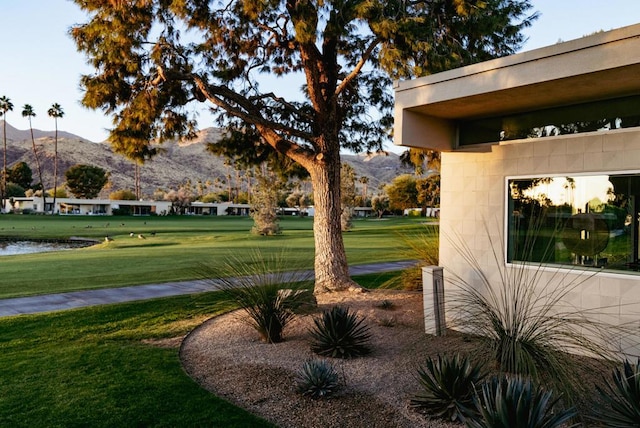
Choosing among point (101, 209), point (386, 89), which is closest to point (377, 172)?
point (101, 209)

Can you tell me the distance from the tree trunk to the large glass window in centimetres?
430

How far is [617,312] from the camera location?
6441mm

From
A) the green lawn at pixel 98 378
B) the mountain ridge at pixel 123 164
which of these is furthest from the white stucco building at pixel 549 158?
the mountain ridge at pixel 123 164

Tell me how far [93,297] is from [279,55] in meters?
8.00

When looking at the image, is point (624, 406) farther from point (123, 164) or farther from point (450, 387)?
point (123, 164)

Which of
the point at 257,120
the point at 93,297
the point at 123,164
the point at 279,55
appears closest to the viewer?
the point at 257,120

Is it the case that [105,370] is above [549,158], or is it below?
below

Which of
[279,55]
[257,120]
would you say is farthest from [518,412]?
[279,55]

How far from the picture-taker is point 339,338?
22.1 ft

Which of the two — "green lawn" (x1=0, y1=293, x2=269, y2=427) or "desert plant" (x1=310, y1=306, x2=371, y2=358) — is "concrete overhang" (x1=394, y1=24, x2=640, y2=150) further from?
"green lawn" (x1=0, y1=293, x2=269, y2=427)

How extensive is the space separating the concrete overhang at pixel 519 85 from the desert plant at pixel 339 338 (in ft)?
9.59

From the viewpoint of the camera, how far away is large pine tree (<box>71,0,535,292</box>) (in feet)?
31.8

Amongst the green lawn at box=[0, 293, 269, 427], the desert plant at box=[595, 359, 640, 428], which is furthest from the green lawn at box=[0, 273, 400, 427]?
the desert plant at box=[595, 359, 640, 428]

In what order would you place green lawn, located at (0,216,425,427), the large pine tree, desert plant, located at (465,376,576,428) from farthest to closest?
the large pine tree, green lawn, located at (0,216,425,427), desert plant, located at (465,376,576,428)
